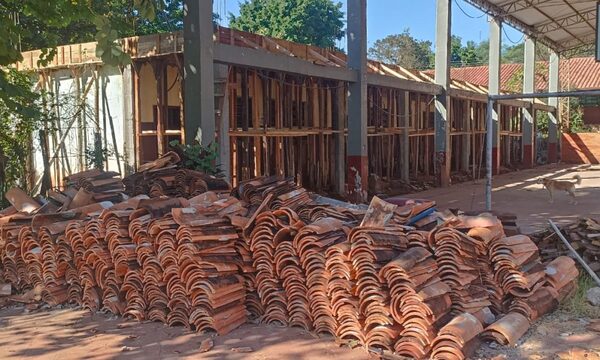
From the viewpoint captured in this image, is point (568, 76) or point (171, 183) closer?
point (171, 183)

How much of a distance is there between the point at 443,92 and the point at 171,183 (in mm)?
14239

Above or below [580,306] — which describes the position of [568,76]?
above

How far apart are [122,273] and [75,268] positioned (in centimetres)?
79

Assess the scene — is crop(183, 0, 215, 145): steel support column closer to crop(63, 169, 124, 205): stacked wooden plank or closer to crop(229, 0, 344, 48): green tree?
crop(63, 169, 124, 205): stacked wooden plank

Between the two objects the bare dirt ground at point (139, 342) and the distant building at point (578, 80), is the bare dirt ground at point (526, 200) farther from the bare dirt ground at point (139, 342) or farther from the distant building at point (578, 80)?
the distant building at point (578, 80)

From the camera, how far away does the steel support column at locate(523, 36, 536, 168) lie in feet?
103

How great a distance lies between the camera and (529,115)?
31.3 m

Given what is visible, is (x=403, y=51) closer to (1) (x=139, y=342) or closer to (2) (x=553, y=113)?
(2) (x=553, y=113)

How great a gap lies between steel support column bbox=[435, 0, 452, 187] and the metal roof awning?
232 cm

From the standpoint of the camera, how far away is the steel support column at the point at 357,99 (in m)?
15.0

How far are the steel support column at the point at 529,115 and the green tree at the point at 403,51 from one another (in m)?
34.0

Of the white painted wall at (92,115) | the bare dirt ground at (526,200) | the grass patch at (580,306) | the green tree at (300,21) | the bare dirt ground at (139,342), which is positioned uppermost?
the green tree at (300,21)

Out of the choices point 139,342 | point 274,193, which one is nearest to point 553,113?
point 274,193

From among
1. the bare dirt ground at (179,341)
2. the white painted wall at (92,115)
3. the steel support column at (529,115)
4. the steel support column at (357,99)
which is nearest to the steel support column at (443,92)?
the steel support column at (357,99)
